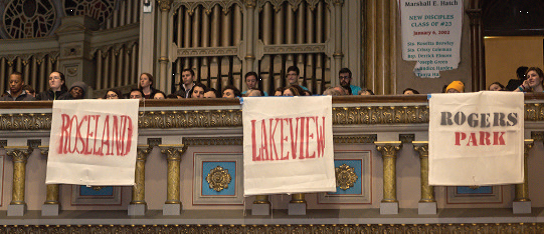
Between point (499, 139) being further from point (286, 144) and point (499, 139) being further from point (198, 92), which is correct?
point (198, 92)

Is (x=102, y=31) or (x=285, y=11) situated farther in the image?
(x=102, y=31)

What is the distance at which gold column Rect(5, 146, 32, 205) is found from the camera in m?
8.02

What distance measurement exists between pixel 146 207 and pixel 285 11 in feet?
18.4

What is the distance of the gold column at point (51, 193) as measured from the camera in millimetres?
8008

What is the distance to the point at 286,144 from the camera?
→ 768 centimetres

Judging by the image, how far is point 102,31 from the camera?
1473cm

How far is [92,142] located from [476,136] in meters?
3.43

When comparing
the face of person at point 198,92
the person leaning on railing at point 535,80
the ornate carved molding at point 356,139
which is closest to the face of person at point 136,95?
the face of person at point 198,92

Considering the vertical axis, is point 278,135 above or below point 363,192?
above

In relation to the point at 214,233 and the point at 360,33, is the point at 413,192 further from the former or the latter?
the point at 360,33

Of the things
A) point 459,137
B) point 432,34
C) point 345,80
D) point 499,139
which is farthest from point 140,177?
point 432,34

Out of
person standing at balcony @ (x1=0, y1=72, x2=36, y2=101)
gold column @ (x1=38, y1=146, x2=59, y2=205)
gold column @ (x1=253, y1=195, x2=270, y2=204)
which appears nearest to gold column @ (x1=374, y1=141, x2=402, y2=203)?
gold column @ (x1=253, y1=195, x2=270, y2=204)

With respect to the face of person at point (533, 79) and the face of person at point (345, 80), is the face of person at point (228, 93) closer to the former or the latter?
the face of person at point (345, 80)

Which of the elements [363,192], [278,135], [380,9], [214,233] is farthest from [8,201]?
[380,9]
